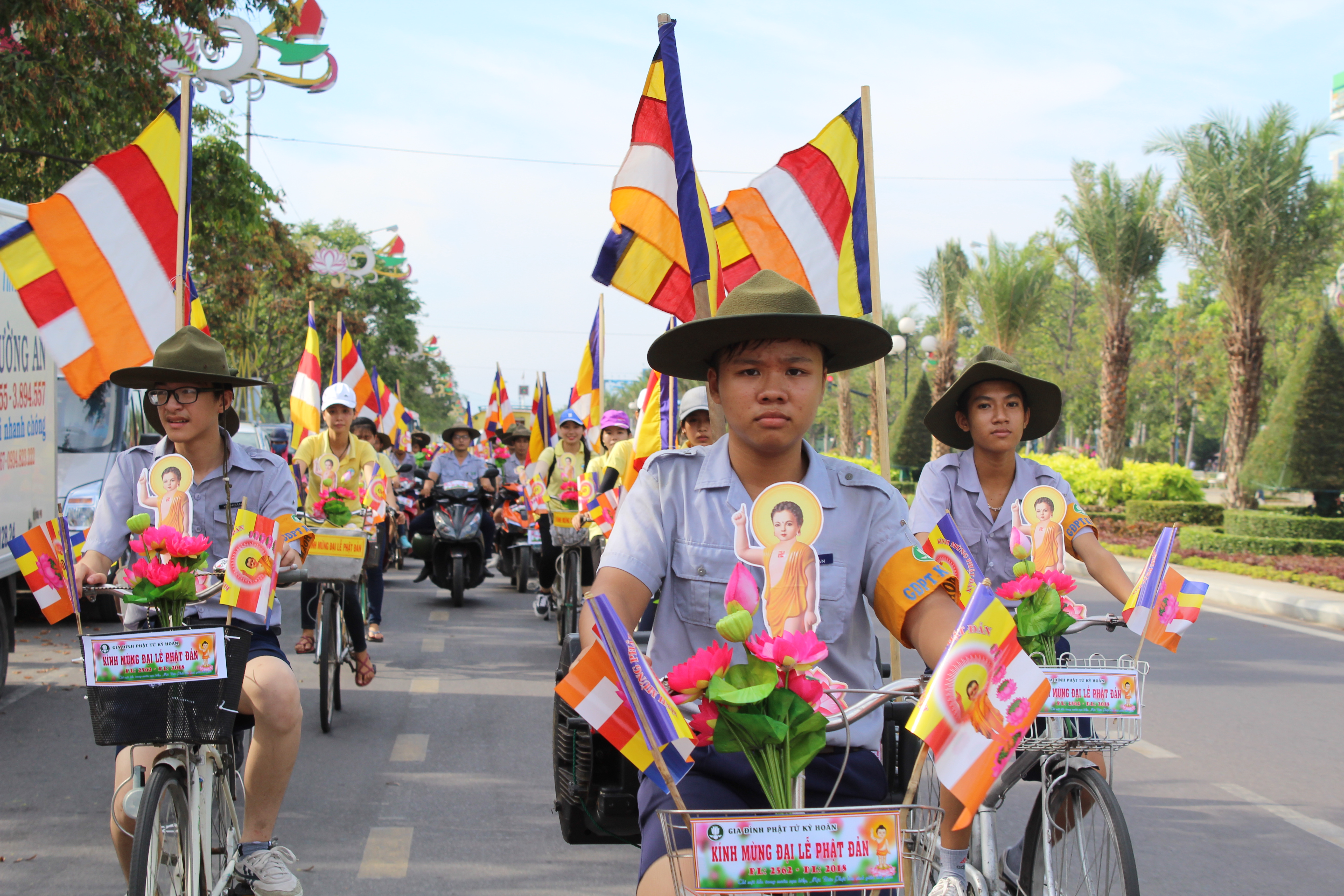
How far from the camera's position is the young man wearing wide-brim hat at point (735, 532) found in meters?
2.45

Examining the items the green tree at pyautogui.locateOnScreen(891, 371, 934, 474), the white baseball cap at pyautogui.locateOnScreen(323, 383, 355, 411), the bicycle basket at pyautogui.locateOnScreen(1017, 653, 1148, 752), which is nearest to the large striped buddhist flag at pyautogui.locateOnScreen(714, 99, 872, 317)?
the bicycle basket at pyautogui.locateOnScreen(1017, 653, 1148, 752)

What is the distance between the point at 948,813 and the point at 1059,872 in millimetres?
363

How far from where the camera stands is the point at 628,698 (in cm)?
178

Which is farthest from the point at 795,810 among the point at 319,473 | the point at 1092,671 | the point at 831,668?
the point at 319,473

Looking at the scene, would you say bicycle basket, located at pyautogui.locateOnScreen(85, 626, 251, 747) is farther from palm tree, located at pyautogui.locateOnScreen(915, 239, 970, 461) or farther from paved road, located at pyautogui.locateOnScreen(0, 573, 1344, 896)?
palm tree, located at pyautogui.locateOnScreen(915, 239, 970, 461)

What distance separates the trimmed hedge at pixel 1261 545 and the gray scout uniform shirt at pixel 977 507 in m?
15.2

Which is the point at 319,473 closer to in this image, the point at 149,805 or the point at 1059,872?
the point at 149,805

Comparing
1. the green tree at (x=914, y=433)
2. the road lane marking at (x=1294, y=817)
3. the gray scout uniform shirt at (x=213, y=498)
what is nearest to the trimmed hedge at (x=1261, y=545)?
the road lane marking at (x=1294, y=817)

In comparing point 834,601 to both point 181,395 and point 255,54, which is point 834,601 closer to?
point 181,395

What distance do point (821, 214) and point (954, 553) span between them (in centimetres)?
340

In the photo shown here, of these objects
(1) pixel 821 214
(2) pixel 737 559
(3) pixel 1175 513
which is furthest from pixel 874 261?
(3) pixel 1175 513

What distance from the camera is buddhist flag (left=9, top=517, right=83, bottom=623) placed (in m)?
3.33

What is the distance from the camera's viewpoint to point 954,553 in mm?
3182

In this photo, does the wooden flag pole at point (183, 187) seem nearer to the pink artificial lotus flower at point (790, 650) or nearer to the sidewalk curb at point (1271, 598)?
the pink artificial lotus flower at point (790, 650)
